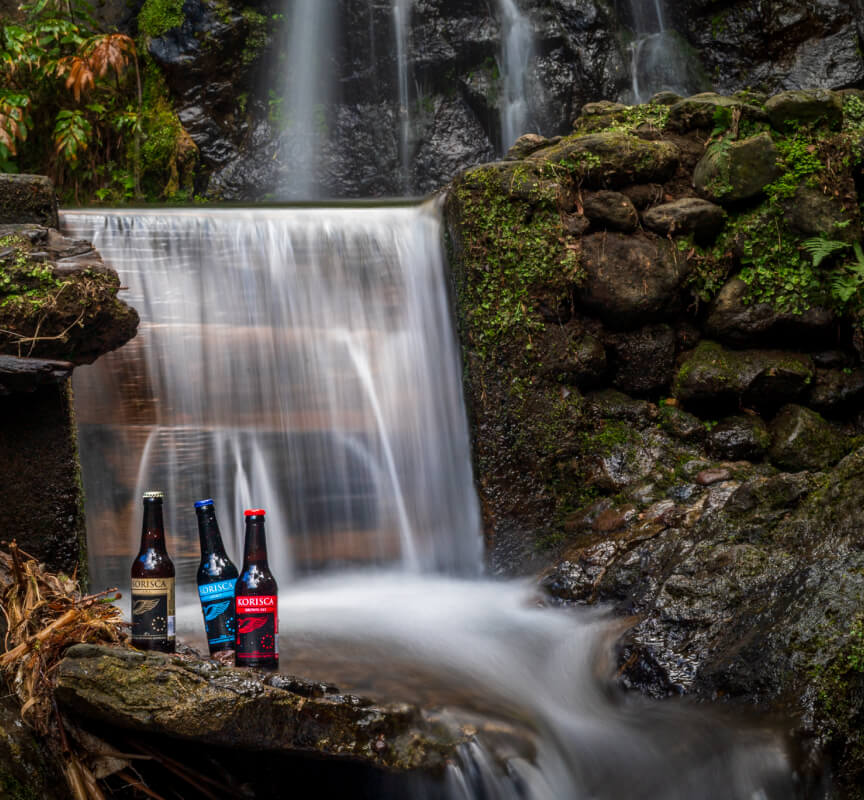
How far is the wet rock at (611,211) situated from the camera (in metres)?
6.03

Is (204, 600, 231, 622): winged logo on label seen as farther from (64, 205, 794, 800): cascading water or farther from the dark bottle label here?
(64, 205, 794, 800): cascading water

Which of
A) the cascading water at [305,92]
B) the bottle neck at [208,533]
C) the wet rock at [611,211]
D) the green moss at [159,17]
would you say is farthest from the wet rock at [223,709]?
the green moss at [159,17]

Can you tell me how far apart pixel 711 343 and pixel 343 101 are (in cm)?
671

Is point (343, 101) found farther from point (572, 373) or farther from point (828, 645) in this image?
point (828, 645)

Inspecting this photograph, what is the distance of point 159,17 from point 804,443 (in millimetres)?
8603

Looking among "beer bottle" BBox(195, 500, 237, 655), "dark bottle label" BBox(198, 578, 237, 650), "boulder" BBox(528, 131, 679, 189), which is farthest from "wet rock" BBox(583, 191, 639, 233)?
"dark bottle label" BBox(198, 578, 237, 650)

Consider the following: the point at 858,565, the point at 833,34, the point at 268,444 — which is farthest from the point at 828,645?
the point at 833,34

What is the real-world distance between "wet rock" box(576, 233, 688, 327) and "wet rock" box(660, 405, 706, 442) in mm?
686

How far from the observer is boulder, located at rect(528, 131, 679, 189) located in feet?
20.0

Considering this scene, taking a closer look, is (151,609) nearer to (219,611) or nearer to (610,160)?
(219,611)

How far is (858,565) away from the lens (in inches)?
133

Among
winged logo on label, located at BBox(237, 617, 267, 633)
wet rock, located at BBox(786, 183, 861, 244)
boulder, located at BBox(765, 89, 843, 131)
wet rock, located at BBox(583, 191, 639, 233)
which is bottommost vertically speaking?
winged logo on label, located at BBox(237, 617, 267, 633)

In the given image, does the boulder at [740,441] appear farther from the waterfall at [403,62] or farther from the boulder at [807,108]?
the waterfall at [403,62]

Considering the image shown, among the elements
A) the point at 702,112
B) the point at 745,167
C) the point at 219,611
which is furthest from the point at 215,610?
the point at 702,112
